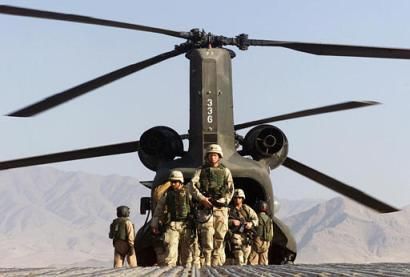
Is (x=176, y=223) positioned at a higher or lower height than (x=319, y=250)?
lower

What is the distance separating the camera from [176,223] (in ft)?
34.2

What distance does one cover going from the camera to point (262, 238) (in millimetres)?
13047

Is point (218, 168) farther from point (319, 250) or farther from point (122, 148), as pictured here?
point (319, 250)

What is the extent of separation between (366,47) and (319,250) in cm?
17796

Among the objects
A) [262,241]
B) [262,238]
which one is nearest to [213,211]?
[262,238]

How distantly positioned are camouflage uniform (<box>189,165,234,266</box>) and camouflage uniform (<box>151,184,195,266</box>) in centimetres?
19

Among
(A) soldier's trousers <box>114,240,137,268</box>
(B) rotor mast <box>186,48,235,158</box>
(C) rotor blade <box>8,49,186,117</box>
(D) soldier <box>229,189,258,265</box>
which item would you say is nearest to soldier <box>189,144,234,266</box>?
(D) soldier <box>229,189,258,265</box>

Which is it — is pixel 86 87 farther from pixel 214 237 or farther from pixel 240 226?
pixel 214 237

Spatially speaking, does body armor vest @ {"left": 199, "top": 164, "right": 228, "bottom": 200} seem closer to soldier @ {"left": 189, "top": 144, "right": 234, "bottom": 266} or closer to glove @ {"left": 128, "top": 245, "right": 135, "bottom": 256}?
soldier @ {"left": 189, "top": 144, "right": 234, "bottom": 266}

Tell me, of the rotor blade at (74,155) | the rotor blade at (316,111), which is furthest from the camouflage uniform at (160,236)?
the rotor blade at (316,111)

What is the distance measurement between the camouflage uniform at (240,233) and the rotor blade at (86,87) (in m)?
3.23

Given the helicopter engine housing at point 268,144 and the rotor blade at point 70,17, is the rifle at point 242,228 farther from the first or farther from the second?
the rotor blade at point 70,17

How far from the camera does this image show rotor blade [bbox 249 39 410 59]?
1198cm

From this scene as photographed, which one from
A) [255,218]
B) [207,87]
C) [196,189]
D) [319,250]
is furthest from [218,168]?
[319,250]
